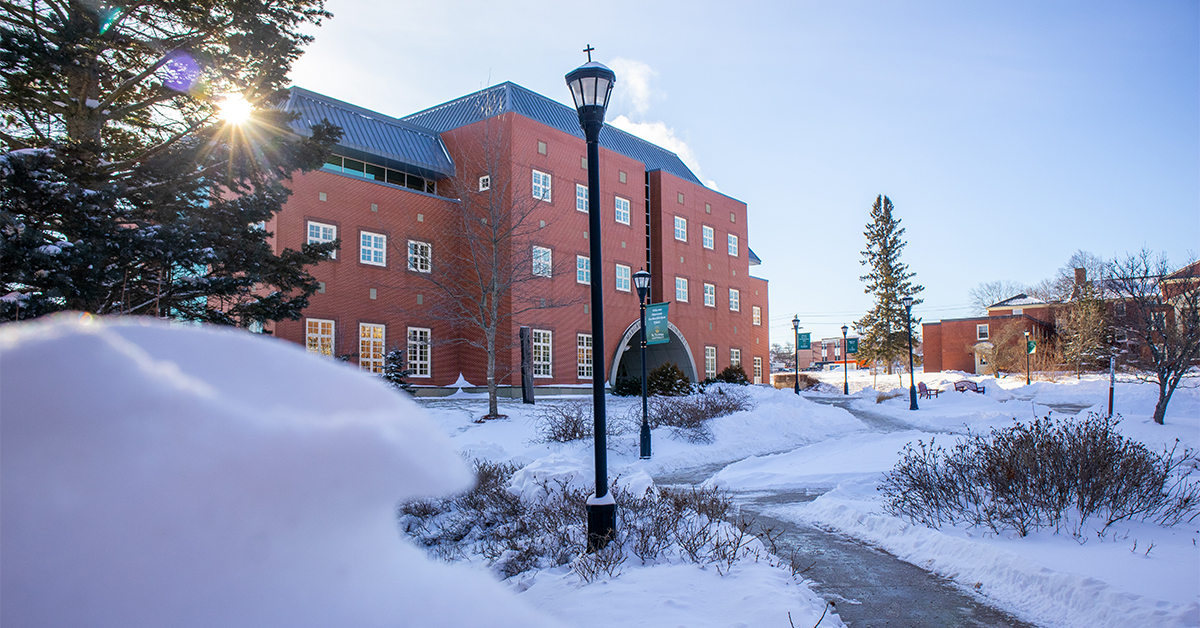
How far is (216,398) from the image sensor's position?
0.81 m

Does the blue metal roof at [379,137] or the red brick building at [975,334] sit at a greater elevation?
the blue metal roof at [379,137]

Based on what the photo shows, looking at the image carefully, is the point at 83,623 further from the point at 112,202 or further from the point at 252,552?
the point at 112,202

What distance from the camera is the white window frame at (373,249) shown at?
27312mm

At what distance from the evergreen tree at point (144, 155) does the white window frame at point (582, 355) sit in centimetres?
1835

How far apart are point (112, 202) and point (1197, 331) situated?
25318 mm

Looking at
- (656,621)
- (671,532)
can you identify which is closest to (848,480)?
(671,532)

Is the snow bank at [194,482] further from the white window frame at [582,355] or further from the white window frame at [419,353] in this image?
the white window frame at [582,355]

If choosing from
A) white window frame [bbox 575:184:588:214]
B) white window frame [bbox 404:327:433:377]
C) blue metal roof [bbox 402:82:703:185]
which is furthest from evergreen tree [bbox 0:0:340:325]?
white window frame [bbox 575:184:588:214]

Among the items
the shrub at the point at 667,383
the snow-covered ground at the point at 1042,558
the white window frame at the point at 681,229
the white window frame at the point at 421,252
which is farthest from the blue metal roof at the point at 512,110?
the snow-covered ground at the point at 1042,558

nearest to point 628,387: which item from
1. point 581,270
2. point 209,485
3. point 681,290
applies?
point 581,270

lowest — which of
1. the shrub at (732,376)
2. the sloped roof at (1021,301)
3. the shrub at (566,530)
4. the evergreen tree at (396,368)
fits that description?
the shrub at (566,530)

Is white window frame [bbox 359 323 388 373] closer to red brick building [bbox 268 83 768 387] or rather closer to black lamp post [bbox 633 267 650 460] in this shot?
red brick building [bbox 268 83 768 387]

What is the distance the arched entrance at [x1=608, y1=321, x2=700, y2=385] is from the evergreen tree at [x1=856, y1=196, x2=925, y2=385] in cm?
2880

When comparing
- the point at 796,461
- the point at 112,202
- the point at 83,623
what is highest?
the point at 112,202
